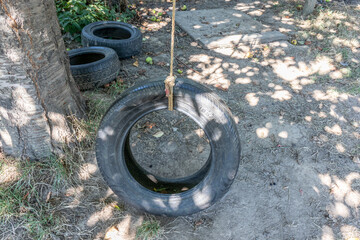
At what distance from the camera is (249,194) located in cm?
264

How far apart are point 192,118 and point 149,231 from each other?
1.01 m

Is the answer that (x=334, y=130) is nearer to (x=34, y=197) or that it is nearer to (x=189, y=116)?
(x=189, y=116)

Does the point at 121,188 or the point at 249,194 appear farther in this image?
the point at 249,194

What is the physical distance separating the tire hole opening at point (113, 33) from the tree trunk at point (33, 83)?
2.61 metres

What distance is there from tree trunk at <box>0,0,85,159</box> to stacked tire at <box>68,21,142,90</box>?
763 mm

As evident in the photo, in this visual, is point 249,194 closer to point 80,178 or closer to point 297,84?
point 80,178

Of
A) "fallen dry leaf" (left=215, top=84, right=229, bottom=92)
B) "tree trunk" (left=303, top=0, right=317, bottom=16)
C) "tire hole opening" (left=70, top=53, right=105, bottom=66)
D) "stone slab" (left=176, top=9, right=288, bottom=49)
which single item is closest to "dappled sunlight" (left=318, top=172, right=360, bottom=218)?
"fallen dry leaf" (left=215, top=84, right=229, bottom=92)

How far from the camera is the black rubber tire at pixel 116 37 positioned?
4543mm

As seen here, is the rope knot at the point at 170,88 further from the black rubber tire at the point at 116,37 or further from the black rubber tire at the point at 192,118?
the black rubber tire at the point at 116,37

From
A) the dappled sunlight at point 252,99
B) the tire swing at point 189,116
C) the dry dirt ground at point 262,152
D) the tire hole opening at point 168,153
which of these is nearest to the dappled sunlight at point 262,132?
the dry dirt ground at point 262,152

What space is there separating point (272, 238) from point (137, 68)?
129 inches

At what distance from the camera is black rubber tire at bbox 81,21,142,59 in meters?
4.54

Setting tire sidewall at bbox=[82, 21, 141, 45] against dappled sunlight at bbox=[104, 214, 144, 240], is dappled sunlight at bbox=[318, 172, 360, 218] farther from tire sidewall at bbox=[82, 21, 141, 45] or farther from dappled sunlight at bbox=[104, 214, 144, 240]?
tire sidewall at bbox=[82, 21, 141, 45]

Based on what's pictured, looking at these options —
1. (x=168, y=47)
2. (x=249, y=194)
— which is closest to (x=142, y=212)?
(x=249, y=194)
